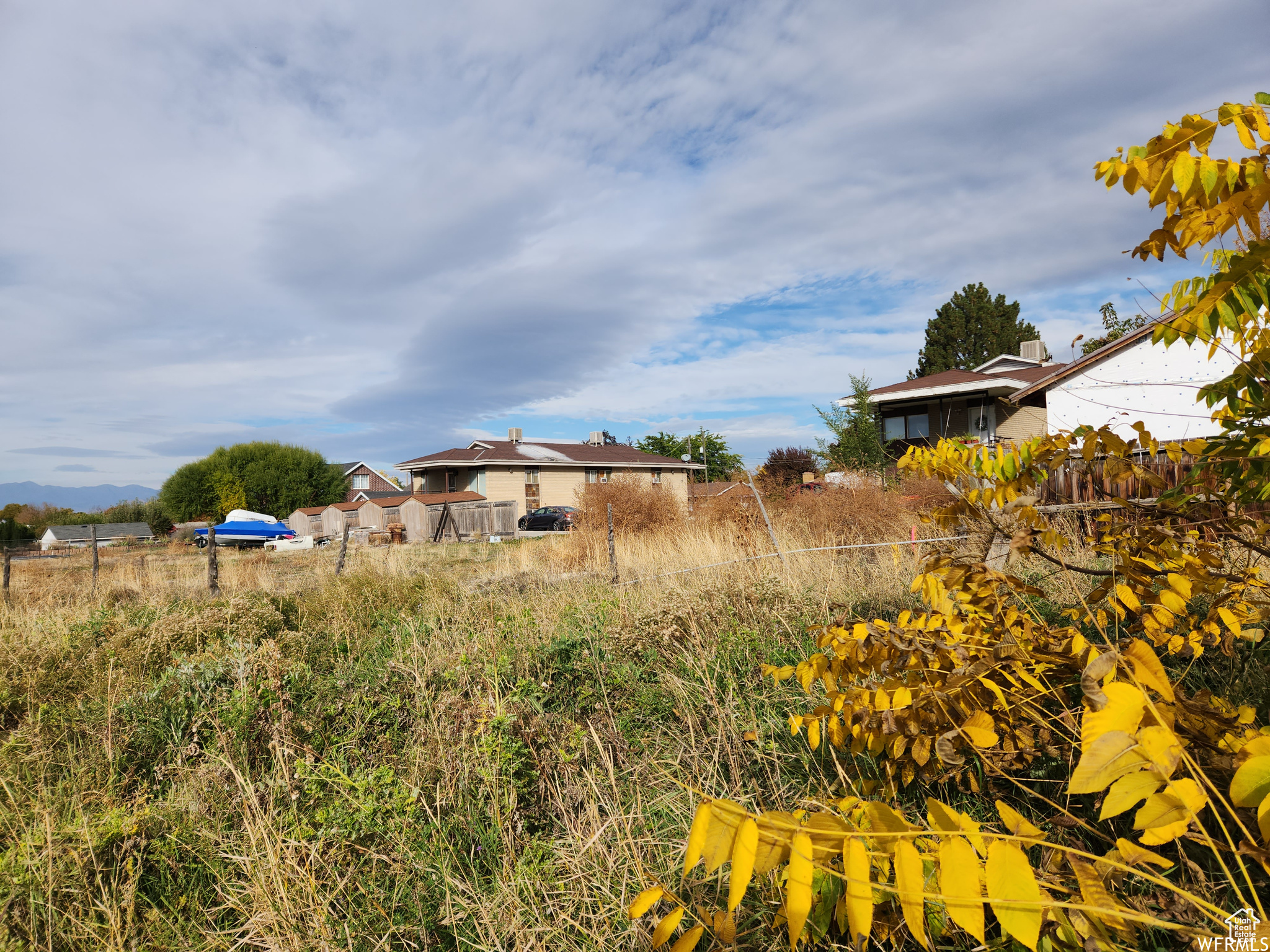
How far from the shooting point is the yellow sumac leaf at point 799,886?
0.81 m

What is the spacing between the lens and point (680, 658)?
4379 millimetres

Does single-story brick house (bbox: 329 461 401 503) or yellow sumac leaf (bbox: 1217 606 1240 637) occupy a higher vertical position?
single-story brick house (bbox: 329 461 401 503)

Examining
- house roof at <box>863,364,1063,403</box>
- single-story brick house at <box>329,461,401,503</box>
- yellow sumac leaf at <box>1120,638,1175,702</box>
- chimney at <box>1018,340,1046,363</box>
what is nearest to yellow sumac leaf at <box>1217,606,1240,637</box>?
yellow sumac leaf at <box>1120,638,1175,702</box>

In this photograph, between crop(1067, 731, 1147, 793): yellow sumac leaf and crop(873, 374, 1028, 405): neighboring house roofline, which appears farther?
crop(873, 374, 1028, 405): neighboring house roofline

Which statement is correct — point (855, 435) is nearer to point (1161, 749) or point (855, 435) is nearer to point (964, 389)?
point (964, 389)

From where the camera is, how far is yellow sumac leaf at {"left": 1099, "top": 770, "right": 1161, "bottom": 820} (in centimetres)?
75

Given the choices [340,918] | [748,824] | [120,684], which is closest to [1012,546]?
[748,824]

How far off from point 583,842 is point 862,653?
1.29 metres

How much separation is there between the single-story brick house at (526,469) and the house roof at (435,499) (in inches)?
44.7

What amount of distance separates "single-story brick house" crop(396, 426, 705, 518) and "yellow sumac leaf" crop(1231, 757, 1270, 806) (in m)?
30.5

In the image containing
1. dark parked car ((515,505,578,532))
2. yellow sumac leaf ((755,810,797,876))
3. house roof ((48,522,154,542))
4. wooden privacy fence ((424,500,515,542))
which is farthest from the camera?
house roof ((48,522,154,542))

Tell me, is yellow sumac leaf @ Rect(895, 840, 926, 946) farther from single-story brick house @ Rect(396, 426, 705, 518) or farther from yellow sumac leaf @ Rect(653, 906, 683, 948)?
single-story brick house @ Rect(396, 426, 705, 518)

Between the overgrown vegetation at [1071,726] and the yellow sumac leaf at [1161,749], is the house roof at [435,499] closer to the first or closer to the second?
the overgrown vegetation at [1071,726]

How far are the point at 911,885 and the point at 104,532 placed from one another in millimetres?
47138
